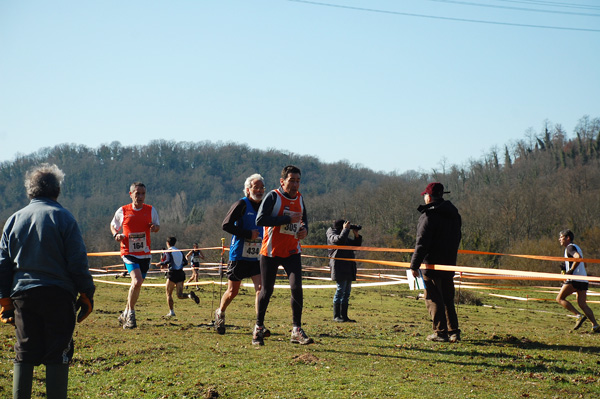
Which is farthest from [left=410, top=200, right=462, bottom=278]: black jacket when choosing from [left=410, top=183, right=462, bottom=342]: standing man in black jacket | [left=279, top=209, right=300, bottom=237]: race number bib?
[left=279, top=209, right=300, bottom=237]: race number bib

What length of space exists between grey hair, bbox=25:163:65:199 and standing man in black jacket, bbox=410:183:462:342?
4819 millimetres

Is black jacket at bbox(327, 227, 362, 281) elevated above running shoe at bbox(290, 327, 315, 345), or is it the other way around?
black jacket at bbox(327, 227, 362, 281)

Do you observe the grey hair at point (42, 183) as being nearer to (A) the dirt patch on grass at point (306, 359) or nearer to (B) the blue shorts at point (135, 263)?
(A) the dirt patch on grass at point (306, 359)

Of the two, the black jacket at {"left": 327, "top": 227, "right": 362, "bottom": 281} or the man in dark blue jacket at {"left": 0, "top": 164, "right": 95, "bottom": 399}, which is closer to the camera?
the man in dark blue jacket at {"left": 0, "top": 164, "right": 95, "bottom": 399}

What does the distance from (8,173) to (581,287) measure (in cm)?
15431

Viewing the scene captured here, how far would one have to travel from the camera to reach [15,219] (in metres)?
4.86

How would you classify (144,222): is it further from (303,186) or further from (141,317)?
(303,186)

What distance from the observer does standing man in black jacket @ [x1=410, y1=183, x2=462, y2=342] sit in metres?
8.43

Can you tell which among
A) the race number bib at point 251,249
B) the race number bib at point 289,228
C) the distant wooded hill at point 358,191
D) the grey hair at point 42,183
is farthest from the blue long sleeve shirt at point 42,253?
the distant wooded hill at point 358,191

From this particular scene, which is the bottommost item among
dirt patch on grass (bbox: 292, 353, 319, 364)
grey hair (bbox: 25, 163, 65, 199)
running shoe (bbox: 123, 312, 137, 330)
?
running shoe (bbox: 123, 312, 137, 330)

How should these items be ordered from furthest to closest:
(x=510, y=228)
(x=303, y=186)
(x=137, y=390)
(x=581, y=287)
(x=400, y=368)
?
(x=303, y=186) < (x=510, y=228) < (x=581, y=287) < (x=400, y=368) < (x=137, y=390)

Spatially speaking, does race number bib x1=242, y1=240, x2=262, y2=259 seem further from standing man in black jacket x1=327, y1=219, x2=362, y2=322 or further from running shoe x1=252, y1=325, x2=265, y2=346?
standing man in black jacket x1=327, y1=219, x2=362, y2=322

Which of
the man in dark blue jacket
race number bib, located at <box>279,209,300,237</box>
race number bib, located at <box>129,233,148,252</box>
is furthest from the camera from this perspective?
race number bib, located at <box>129,233,148,252</box>

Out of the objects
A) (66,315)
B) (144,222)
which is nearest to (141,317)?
(144,222)
